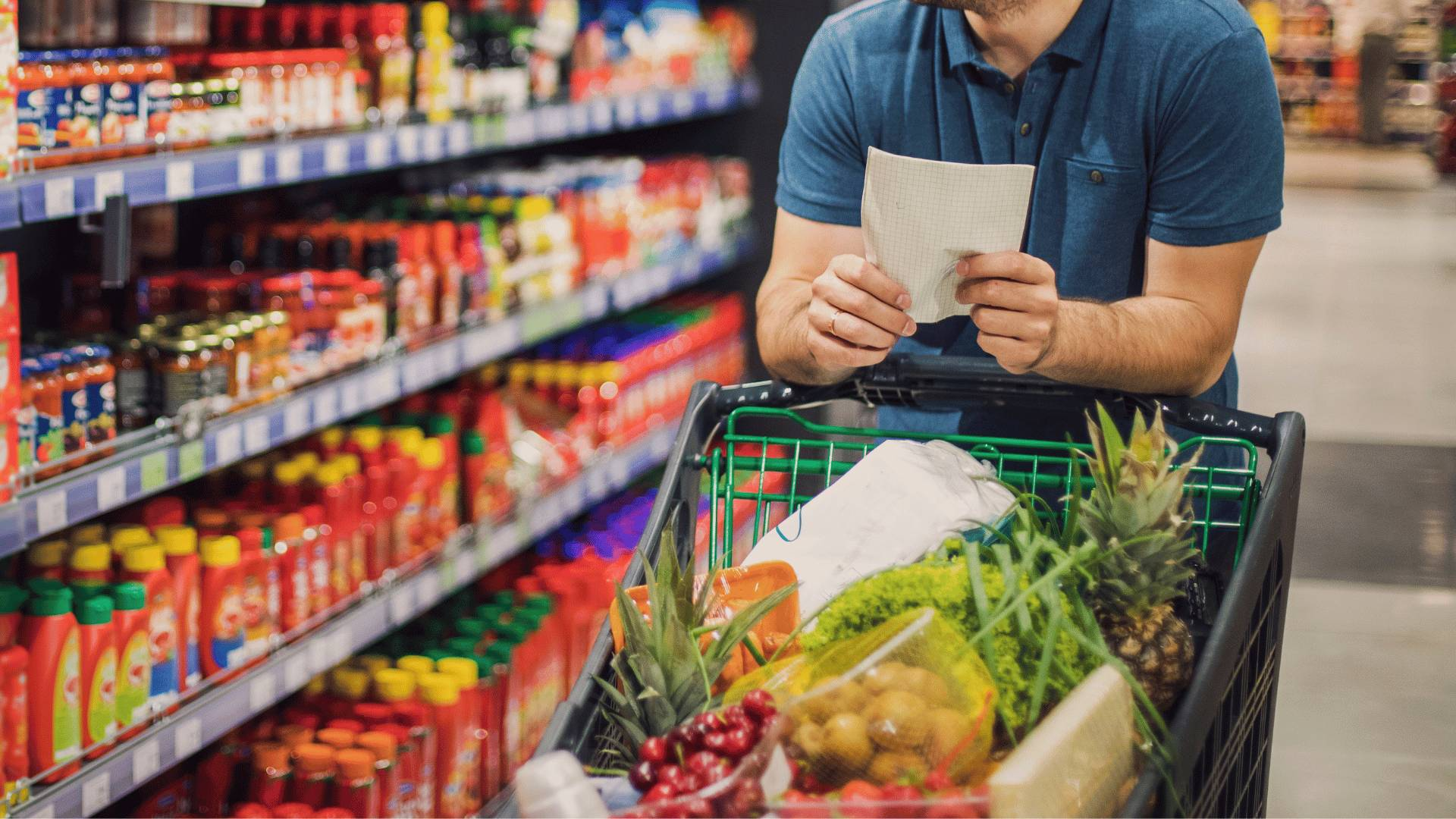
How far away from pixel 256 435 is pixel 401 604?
0.58m

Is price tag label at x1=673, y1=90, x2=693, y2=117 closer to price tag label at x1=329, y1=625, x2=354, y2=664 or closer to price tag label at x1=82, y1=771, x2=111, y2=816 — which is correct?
price tag label at x1=329, y1=625, x2=354, y2=664

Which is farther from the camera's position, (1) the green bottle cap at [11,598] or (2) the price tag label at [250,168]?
(2) the price tag label at [250,168]

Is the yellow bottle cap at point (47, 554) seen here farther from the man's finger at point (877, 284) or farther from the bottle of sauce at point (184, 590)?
the man's finger at point (877, 284)

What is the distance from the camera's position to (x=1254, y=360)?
6.83 meters

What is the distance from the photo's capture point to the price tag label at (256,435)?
8.02ft

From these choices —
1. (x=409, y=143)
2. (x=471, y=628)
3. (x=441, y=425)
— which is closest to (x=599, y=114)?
(x=409, y=143)

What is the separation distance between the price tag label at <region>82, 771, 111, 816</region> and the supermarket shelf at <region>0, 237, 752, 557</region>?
0.36 m

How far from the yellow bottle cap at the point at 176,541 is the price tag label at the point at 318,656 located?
336 millimetres

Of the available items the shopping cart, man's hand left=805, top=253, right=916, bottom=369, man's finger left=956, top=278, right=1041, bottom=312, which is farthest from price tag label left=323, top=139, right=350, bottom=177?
man's finger left=956, top=278, right=1041, bottom=312

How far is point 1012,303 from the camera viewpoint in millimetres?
1370

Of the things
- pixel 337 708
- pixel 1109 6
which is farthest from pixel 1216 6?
pixel 337 708

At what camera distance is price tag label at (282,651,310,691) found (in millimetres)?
2520

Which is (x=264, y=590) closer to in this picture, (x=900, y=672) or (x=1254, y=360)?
(x=900, y=672)

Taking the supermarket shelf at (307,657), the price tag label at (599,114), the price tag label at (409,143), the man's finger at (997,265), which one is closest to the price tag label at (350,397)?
the supermarket shelf at (307,657)
